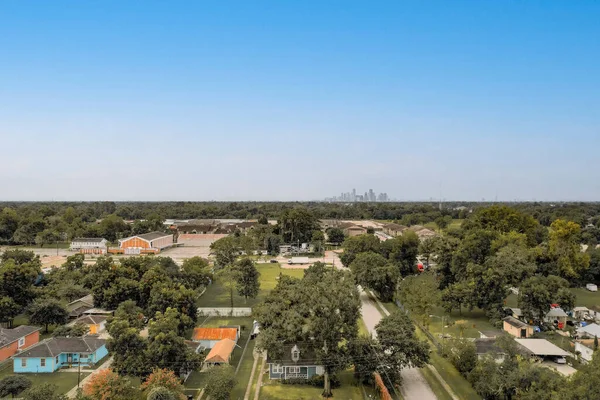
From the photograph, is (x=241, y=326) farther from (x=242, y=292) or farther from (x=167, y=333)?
(x=167, y=333)

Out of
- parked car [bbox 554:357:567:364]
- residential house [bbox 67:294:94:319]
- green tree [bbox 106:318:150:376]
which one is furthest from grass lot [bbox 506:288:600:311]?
residential house [bbox 67:294:94:319]

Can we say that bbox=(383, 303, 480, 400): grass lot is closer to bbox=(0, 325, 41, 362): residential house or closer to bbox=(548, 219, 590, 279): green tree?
bbox=(548, 219, 590, 279): green tree

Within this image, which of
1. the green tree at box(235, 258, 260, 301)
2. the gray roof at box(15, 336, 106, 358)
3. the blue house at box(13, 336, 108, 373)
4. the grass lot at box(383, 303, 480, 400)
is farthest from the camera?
the green tree at box(235, 258, 260, 301)

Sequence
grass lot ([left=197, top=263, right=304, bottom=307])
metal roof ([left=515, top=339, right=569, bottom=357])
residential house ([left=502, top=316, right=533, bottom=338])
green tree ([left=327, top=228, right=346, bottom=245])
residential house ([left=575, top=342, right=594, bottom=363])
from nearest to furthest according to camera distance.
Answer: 1. metal roof ([left=515, top=339, right=569, bottom=357])
2. residential house ([left=575, top=342, right=594, bottom=363])
3. residential house ([left=502, top=316, right=533, bottom=338])
4. grass lot ([left=197, top=263, right=304, bottom=307])
5. green tree ([left=327, top=228, right=346, bottom=245])

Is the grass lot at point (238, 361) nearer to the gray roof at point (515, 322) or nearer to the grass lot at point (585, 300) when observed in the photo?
the gray roof at point (515, 322)

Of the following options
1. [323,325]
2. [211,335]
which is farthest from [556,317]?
[211,335]

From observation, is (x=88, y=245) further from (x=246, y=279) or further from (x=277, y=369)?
(x=277, y=369)
